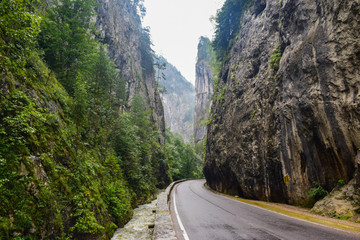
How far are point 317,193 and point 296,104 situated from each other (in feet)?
16.4

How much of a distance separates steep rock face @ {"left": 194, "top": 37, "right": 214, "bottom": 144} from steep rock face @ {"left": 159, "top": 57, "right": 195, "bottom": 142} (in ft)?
119

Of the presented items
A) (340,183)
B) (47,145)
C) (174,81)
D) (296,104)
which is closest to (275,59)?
(296,104)

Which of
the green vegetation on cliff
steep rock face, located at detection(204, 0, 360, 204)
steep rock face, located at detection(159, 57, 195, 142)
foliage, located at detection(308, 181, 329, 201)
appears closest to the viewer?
the green vegetation on cliff

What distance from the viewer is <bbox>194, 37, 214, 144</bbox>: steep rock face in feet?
244

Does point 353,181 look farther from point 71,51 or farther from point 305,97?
point 71,51

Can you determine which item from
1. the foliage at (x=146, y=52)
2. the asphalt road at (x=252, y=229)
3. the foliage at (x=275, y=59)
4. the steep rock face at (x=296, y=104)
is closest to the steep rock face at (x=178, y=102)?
the foliage at (x=146, y=52)

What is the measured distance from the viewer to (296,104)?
11477mm

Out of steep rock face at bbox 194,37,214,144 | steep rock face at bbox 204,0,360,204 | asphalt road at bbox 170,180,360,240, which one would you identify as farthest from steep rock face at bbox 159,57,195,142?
asphalt road at bbox 170,180,360,240

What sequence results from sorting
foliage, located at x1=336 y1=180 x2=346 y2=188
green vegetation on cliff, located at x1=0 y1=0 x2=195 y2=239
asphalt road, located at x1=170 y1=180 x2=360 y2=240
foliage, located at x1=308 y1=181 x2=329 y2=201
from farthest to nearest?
1. foliage, located at x1=308 y1=181 x2=329 y2=201
2. foliage, located at x1=336 y1=180 x2=346 y2=188
3. asphalt road, located at x1=170 y1=180 x2=360 y2=240
4. green vegetation on cliff, located at x1=0 y1=0 x2=195 y2=239

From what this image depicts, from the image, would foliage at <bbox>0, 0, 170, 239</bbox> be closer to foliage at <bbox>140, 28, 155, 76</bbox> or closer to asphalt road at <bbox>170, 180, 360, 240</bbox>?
asphalt road at <bbox>170, 180, 360, 240</bbox>

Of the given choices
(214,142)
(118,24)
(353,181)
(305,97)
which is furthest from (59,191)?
(118,24)

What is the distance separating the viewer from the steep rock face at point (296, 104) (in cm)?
908

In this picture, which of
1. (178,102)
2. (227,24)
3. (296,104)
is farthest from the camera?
(178,102)

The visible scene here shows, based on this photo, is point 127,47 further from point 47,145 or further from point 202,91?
point 202,91
